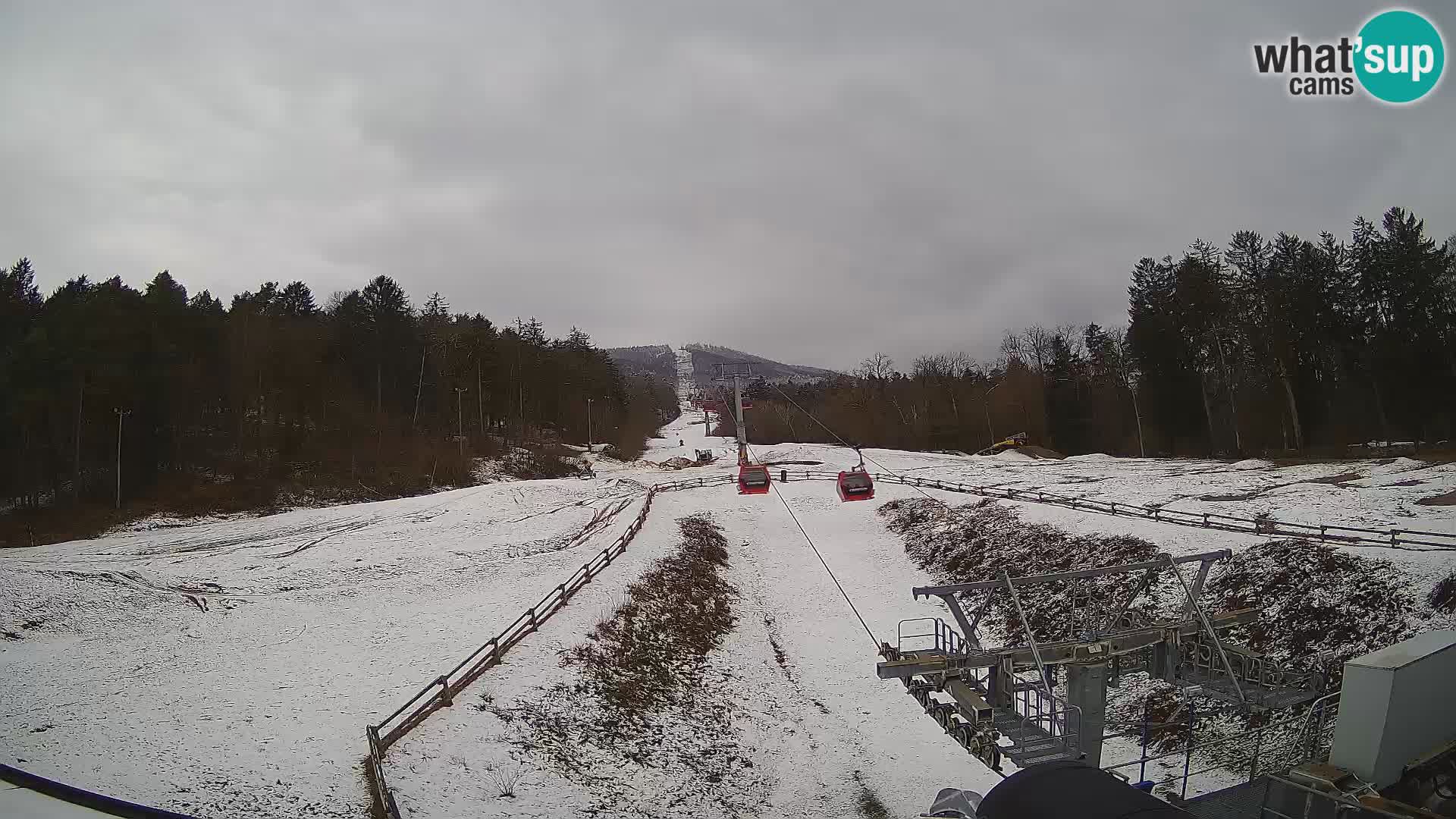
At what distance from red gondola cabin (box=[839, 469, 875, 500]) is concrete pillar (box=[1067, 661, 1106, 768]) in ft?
60.5

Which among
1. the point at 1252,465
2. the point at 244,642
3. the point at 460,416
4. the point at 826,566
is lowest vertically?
the point at 826,566

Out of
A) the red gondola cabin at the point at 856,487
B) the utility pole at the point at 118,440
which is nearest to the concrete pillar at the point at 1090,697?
the red gondola cabin at the point at 856,487

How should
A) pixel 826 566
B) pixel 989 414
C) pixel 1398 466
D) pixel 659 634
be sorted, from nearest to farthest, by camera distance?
1. pixel 659 634
2. pixel 1398 466
3. pixel 826 566
4. pixel 989 414

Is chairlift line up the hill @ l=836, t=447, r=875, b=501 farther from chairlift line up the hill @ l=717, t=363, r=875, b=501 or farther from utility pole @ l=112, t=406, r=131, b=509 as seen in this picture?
utility pole @ l=112, t=406, r=131, b=509

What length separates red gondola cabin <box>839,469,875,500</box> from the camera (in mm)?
31375

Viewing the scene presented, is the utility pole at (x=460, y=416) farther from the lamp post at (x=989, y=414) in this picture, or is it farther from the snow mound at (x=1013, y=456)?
the lamp post at (x=989, y=414)

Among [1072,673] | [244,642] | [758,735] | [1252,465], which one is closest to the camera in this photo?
[1072,673]

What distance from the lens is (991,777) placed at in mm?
15883

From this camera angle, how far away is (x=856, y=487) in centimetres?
3177

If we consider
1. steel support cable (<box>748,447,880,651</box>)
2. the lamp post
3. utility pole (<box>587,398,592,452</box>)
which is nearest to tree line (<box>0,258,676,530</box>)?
utility pole (<box>587,398,592,452</box>)

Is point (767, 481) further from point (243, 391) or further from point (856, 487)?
point (243, 391)

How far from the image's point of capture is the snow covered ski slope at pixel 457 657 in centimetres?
1266

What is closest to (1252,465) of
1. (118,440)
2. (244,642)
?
(244,642)

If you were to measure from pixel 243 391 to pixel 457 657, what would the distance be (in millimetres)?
46202
